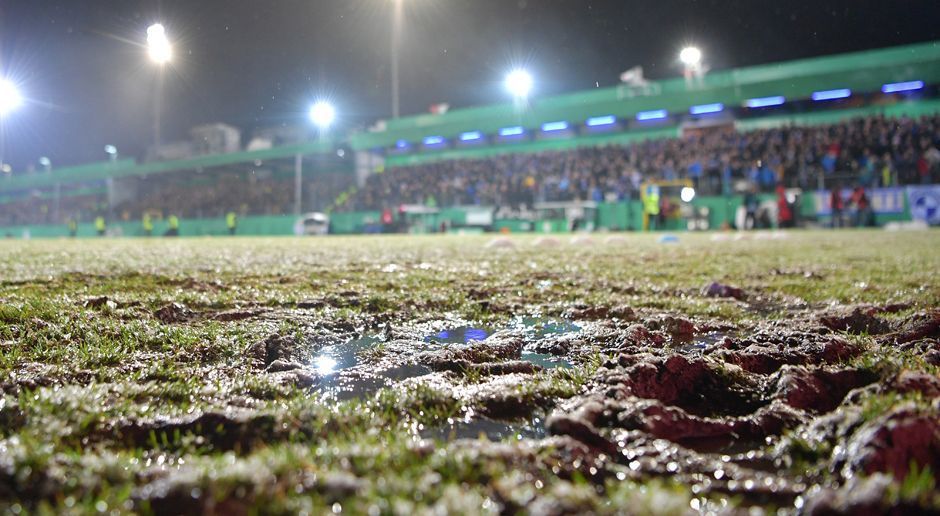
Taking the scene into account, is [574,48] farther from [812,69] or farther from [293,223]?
[293,223]

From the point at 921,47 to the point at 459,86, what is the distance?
29443 mm

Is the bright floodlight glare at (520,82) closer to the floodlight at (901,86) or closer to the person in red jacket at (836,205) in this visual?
the floodlight at (901,86)

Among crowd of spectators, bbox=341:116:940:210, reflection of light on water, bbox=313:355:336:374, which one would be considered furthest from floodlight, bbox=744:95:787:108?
reflection of light on water, bbox=313:355:336:374

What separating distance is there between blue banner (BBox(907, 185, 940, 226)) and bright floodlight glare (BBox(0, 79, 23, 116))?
42.9 metres

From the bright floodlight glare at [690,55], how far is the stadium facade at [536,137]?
168cm

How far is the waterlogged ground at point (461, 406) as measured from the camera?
108 centimetres

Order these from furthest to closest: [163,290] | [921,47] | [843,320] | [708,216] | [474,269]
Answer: [921,47] → [708,216] → [474,269] → [163,290] → [843,320]

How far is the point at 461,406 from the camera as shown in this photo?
1.76 metres

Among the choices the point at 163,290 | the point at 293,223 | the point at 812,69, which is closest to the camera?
the point at 163,290

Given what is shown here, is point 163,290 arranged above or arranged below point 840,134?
below

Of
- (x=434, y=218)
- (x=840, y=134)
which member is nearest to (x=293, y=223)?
(x=434, y=218)

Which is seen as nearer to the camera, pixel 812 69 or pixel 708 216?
pixel 708 216

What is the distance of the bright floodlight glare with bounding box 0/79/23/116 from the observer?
32016 mm

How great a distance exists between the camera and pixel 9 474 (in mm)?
1136
